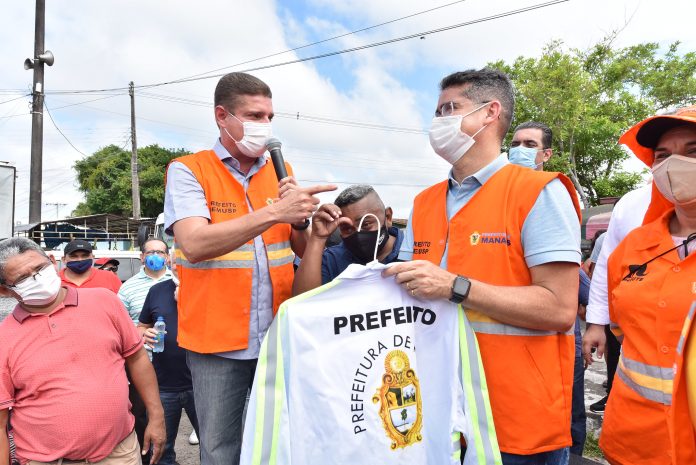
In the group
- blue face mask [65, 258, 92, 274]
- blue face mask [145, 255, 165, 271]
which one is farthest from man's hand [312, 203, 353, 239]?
blue face mask [65, 258, 92, 274]

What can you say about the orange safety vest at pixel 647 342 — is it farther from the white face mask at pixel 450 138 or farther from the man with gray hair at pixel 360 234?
the man with gray hair at pixel 360 234

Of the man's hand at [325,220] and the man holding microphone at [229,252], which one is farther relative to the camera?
the man's hand at [325,220]

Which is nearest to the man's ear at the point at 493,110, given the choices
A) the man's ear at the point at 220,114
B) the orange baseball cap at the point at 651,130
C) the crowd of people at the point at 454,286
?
the crowd of people at the point at 454,286

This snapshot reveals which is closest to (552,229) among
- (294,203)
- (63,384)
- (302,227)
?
(294,203)

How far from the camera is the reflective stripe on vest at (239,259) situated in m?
2.23

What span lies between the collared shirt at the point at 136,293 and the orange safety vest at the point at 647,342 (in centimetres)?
398

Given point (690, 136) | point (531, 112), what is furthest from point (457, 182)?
point (531, 112)

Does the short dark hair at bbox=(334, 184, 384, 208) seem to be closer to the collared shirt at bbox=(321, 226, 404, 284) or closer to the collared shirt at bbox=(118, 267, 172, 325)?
the collared shirt at bbox=(321, 226, 404, 284)

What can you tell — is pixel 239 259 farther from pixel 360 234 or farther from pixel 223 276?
pixel 360 234

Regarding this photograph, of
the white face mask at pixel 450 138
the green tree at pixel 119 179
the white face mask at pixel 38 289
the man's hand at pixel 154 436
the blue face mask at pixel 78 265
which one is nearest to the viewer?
the white face mask at pixel 450 138

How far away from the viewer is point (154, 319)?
174 inches

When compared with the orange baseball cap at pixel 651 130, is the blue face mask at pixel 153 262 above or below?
below

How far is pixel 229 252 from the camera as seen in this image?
7.15ft

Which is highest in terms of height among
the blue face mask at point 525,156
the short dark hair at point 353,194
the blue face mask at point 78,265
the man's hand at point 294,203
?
the blue face mask at point 525,156
